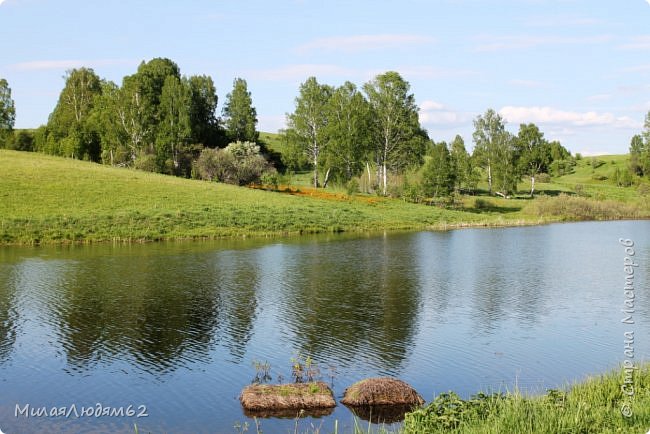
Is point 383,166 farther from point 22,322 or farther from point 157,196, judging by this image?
point 22,322

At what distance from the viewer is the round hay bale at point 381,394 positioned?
17938mm

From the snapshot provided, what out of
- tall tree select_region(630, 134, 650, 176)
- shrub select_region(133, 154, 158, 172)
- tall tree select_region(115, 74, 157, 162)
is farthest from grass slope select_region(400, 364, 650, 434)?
tall tree select_region(630, 134, 650, 176)

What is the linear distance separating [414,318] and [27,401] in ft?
53.4

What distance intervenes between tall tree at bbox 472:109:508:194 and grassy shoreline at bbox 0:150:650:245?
18831 mm

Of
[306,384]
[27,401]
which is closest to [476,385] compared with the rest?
[306,384]

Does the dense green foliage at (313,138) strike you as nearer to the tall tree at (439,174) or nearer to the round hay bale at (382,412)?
the tall tree at (439,174)

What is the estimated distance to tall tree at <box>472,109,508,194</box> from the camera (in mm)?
118625

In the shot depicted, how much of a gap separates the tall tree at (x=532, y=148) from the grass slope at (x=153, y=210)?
119ft

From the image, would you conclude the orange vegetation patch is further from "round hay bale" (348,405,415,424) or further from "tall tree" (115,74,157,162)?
"round hay bale" (348,405,415,424)

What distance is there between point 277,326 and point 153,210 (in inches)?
1777

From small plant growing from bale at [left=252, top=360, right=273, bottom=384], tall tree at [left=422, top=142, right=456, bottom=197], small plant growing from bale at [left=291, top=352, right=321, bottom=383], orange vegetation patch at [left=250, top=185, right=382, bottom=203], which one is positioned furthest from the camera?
tall tree at [left=422, top=142, right=456, bottom=197]

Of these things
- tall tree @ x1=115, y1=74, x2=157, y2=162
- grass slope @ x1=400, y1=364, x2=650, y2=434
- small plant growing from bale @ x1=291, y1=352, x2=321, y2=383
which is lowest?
small plant growing from bale @ x1=291, y1=352, x2=321, y2=383

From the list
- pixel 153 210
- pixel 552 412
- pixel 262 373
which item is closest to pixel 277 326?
pixel 262 373

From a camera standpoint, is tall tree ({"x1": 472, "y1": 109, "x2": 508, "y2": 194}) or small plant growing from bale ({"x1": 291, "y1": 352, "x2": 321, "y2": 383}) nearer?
small plant growing from bale ({"x1": 291, "y1": 352, "x2": 321, "y2": 383})
